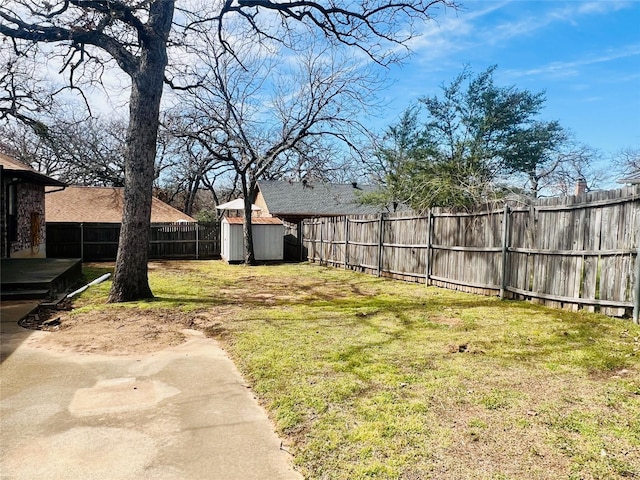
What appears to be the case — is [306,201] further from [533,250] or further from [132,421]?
[132,421]

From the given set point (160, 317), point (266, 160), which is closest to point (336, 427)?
point (160, 317)

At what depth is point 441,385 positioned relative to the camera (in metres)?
3.54

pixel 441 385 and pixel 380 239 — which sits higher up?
pixel 380 239

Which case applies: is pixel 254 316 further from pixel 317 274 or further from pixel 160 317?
pixel 317 274

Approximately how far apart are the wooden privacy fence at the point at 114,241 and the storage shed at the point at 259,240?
5.49ft

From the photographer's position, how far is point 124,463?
7.91 feet

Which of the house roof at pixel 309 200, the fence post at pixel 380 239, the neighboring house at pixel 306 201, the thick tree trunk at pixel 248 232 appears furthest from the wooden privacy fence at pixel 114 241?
the fence post at pixel 380 239

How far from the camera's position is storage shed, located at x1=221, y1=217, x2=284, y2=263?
1689 centimetres

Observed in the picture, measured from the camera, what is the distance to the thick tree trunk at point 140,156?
25.0 ft

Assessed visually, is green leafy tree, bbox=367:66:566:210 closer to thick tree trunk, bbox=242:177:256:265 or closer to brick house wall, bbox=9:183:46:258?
thick tree trunk, bbox=242:177:256:265

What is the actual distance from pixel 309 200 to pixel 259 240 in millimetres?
9489

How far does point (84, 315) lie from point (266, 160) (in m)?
10.3

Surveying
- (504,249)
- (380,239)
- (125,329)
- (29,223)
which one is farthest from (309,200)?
(125,329)

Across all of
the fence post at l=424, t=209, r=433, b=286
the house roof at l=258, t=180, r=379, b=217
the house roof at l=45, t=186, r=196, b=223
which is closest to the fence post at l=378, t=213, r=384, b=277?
the fence post at l=424, t=209, r=433, b=286
